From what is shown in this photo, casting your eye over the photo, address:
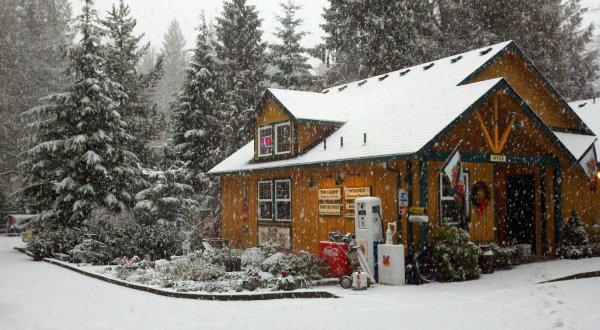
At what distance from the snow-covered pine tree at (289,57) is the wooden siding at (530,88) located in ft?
67.2

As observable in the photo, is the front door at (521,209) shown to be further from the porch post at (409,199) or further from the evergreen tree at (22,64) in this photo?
the evergreen tree at (22,64)

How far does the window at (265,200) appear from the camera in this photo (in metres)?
21.7

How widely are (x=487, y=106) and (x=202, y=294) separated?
1020cm

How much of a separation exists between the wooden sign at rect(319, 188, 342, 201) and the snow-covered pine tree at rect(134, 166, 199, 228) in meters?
10.9

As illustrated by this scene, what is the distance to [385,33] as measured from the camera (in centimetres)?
3647

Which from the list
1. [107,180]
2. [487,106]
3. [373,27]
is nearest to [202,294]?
[487,106]

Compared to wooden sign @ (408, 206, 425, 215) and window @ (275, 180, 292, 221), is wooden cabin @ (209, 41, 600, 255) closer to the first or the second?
window @ (275, 180, 292, 221)

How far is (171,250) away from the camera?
68.3 feet

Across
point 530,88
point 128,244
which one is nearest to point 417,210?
point 530,88

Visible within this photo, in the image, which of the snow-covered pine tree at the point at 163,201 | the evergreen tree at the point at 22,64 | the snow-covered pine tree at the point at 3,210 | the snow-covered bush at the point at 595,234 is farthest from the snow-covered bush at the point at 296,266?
the evergreen tree at the point at 22,64

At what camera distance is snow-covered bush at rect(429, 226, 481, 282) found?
1458 cm

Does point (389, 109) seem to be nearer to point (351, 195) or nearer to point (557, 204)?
point (351, 195)

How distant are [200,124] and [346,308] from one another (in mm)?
24651

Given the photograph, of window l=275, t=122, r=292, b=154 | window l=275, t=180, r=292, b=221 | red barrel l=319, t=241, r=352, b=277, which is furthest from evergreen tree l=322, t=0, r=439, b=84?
red barrel l=319, t=241, r=352, b=277
